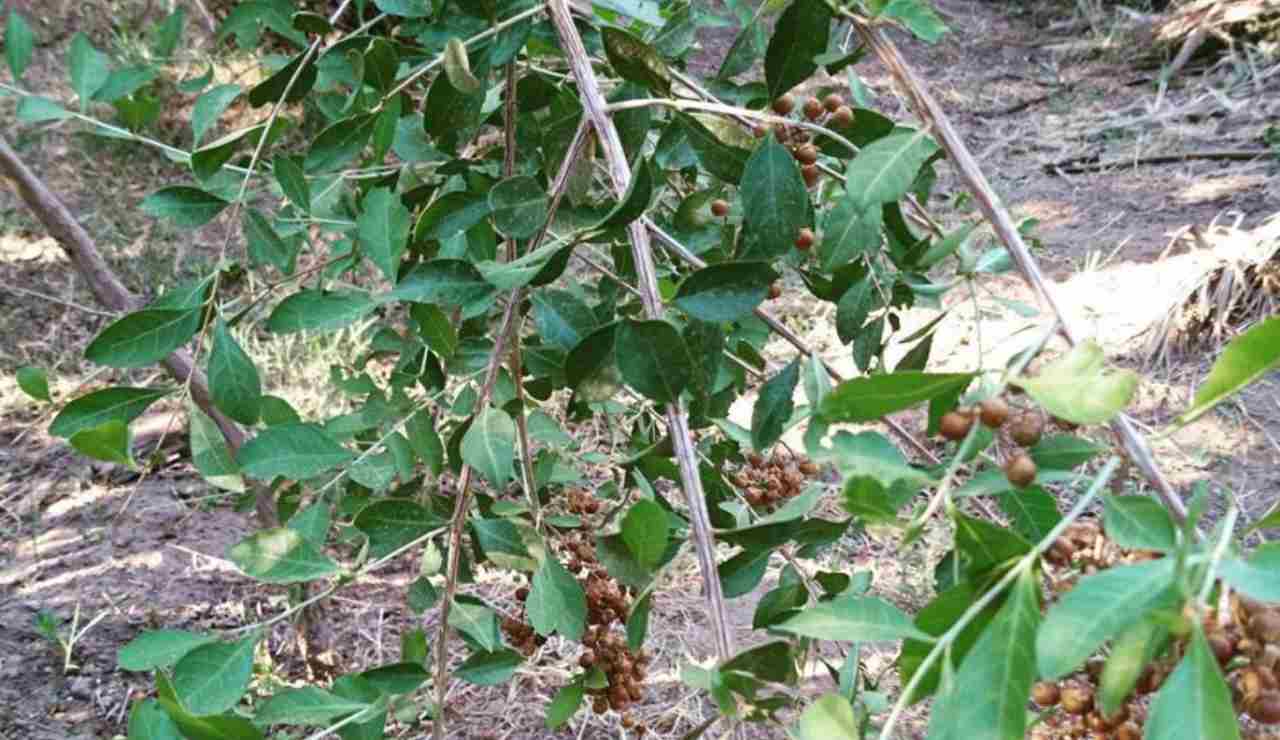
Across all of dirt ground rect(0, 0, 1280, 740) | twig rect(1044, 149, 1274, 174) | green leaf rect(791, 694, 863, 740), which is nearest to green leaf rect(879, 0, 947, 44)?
dirt ground rect(0, 0, 1280, 740)

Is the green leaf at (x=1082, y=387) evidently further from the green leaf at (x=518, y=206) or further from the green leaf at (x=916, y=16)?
the green leaf at (x=518, y=206)

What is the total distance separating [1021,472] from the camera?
450 mm

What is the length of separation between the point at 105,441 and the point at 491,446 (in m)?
Answer: 0.23

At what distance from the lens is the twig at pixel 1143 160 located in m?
3.30

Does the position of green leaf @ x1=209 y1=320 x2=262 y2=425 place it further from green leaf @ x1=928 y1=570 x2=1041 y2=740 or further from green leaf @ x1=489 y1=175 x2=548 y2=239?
green leaf @ x1=928 y1=570 x2=1041 y2=740

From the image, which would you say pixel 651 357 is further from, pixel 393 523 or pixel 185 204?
pixel 185 204

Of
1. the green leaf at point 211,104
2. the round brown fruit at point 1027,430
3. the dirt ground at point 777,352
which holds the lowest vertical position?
the dirt ground at point 777,352

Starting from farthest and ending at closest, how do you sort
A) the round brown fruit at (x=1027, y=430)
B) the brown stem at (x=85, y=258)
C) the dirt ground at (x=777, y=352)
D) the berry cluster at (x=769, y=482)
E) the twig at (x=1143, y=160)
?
the twig at (x=1143, y=160) < the dirt ground at (x=777, y=352) < the brown stem at (x=85, y=258) < the berry cluster at (x=769, y=482) < the round brown fruit at (x=1027, y=430)

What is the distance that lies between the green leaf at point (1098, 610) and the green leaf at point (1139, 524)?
3 cm

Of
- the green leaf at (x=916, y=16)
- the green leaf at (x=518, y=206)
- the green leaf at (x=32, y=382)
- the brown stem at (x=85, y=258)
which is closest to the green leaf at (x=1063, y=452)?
the green leaf at (x=916, y=16)

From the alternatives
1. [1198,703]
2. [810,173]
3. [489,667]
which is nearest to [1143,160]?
[810,173]

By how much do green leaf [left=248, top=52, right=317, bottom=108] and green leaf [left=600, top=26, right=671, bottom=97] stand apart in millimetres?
275

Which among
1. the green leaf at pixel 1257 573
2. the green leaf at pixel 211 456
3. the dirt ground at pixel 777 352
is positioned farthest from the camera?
the dirt ground at pixel 777 352

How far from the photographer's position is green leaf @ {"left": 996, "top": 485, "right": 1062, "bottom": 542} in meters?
0.53
